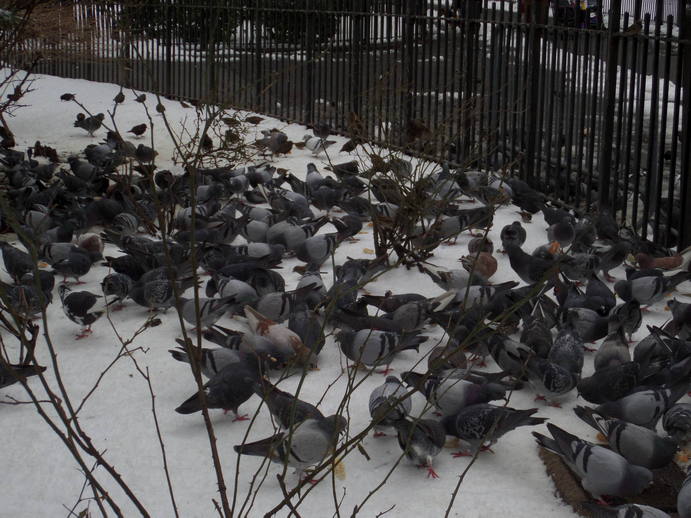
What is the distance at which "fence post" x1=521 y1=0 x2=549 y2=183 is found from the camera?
26.1ft

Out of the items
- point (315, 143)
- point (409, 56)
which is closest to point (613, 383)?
point (409, 56)

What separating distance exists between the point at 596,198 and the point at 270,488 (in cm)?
455

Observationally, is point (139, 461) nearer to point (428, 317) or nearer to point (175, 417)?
point (175, 417)

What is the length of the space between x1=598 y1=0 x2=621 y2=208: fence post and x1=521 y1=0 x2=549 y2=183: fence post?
1.13m

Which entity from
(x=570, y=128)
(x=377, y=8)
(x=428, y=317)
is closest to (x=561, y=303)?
(x=428, y=317)

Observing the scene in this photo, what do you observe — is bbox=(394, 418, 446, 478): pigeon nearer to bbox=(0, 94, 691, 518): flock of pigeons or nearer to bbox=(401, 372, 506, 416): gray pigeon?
bbox=(0, 94, 691, 518): flock of pigeons

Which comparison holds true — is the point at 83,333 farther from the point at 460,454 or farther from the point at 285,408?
the point at 460,454

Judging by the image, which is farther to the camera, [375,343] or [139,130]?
[139,130]

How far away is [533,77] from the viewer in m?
8.08

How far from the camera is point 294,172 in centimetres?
961

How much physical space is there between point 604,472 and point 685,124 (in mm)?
3306

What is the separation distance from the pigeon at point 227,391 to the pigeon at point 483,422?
88cm

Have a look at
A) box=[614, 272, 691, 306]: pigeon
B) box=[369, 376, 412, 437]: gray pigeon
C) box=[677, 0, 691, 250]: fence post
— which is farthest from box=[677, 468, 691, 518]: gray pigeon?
box=[677, 0, 691, 250]: fence post

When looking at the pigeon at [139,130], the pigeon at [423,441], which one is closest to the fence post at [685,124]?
the pigeon at [423,441]
